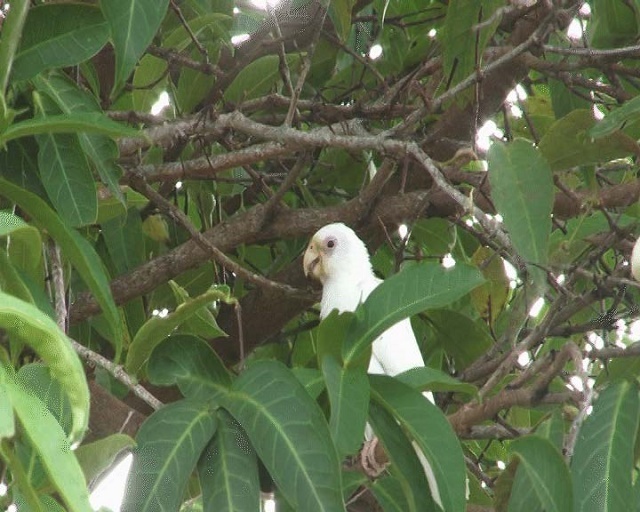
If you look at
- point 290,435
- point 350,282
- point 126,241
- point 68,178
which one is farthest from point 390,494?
point 350,282

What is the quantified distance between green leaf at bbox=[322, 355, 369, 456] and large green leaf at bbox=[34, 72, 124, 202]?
1.84 feet

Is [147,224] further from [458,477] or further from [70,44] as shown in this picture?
[458,477]

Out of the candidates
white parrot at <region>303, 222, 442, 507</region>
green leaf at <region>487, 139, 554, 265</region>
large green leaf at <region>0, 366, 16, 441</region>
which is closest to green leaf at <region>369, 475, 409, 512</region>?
green leaf at <region>487, 139, 554, 265</region>

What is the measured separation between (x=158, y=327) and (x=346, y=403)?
0.35m

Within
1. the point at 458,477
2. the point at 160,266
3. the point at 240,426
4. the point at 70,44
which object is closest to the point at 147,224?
the point at 160,266

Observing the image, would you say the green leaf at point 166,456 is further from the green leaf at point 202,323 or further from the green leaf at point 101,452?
the green leaf at point 202,323

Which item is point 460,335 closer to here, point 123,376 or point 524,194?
point 524,194

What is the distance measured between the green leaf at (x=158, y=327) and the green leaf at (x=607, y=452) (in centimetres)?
58

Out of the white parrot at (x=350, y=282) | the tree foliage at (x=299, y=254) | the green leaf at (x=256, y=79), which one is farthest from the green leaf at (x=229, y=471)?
the white parrot at (x=350, y=282)

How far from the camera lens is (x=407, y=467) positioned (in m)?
1.63

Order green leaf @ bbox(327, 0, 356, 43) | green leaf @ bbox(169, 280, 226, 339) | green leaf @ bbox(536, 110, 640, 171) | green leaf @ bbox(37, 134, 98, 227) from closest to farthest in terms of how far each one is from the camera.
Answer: green leaf @ bbox(37, 134, 98, 227)
green leaf @ bbox(536, 110, 640, 171)
green leaf @ bbox(169, 280, 226, 339)
green leaf @ bbox(327, 0, 356, 43)

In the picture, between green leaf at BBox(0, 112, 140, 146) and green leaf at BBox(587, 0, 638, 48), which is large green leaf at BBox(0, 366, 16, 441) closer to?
green leaf at BBox(0, 112, 140, 146)

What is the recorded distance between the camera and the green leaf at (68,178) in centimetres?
188

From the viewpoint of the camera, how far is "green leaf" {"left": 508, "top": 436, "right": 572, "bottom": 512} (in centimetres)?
150
